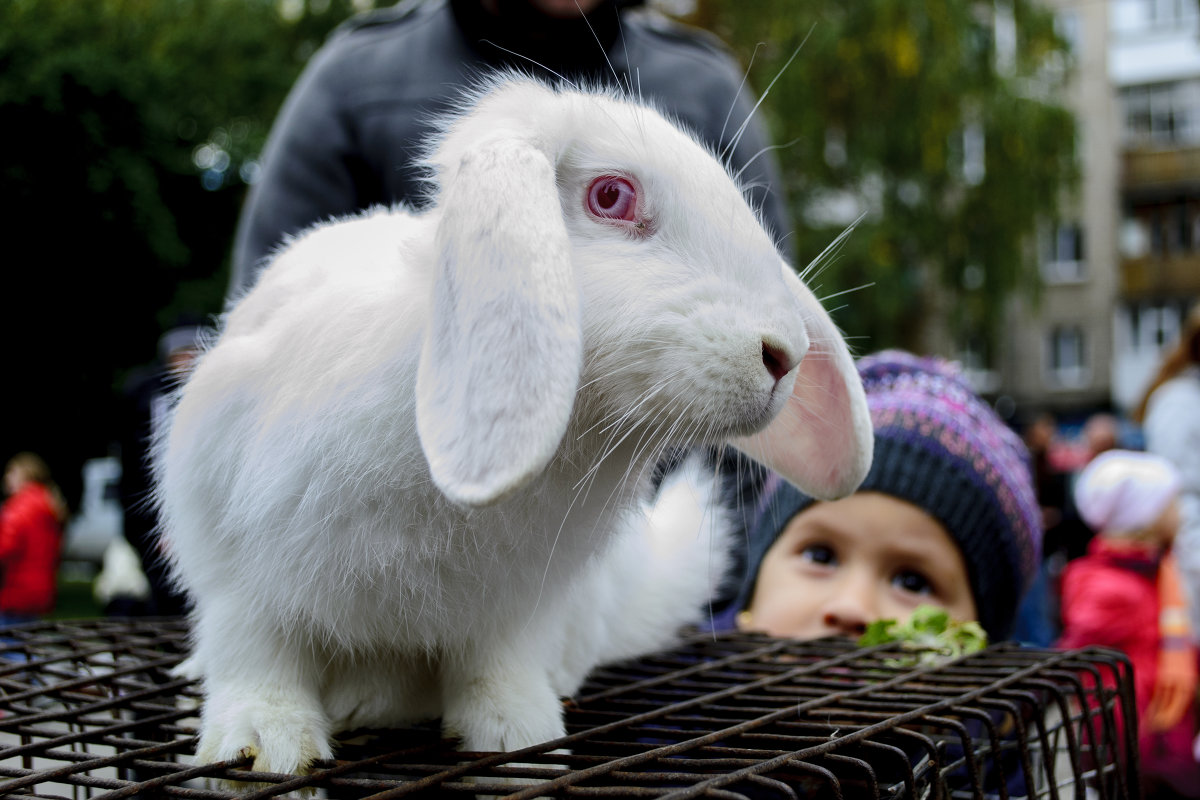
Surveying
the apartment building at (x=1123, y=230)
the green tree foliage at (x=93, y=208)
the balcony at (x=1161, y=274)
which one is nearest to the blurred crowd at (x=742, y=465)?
the green tree foliage at (x=93, y=208)

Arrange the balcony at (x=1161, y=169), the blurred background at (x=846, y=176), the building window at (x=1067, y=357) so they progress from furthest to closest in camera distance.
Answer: the building window at (x=1067, y=357) → the balcony at (x=1161, y=169) → the blurred background at (x=846, y=176)

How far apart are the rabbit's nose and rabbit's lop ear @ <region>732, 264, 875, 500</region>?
18 centimetres

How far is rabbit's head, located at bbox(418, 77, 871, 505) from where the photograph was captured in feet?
2.93

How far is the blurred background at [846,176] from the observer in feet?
11.2

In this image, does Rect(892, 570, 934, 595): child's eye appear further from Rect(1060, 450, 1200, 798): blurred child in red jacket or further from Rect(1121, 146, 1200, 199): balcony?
Rect(1121, 146, 1200, 199): balcony

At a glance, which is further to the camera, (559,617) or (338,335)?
(559,617)

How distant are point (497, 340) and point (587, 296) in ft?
0.48

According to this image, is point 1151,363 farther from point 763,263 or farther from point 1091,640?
point 763,263

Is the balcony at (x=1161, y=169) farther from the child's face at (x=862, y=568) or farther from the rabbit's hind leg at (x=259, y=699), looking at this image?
the rabbit's hind leg at (x=259, y=699)

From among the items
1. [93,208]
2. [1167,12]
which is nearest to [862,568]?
[93,208]

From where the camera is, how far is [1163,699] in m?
3.10

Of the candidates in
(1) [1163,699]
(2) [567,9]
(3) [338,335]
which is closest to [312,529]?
(3) [338,335]

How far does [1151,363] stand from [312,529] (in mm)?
23012

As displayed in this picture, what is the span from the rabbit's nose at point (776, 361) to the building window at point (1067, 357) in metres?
22.8
